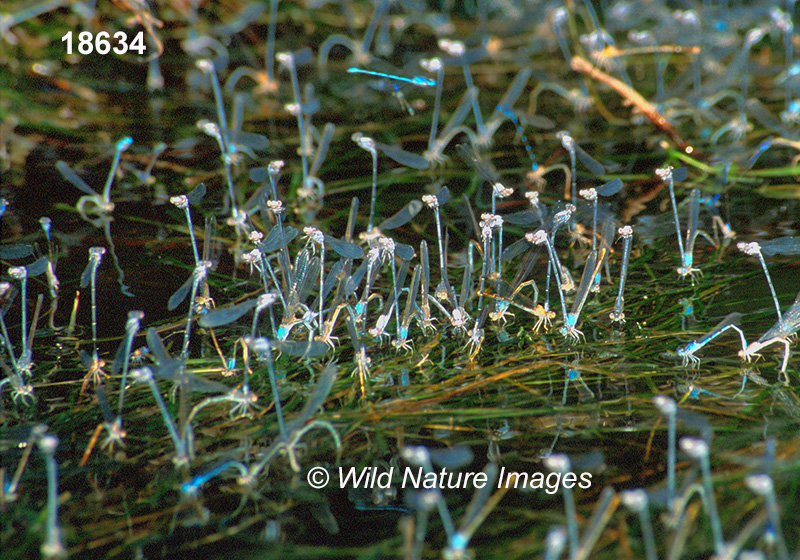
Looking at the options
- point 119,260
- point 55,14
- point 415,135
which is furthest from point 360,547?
point 55,14

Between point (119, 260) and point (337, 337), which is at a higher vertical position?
point (119, 260)

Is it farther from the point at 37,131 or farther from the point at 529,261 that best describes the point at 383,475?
the point at 37,131

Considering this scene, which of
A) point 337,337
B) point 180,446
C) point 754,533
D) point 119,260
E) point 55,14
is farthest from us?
point 55,14

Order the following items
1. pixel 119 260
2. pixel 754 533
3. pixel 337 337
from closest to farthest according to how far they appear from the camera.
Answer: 1. pixel 754 533
2. pixel 337 337
3. pixel 119 260

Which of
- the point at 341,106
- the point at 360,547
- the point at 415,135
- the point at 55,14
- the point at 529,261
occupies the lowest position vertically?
the point at 360,547

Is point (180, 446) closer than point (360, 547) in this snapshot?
No

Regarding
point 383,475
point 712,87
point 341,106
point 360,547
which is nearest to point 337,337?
point 383,475

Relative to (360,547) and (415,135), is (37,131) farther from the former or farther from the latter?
(360,547)
